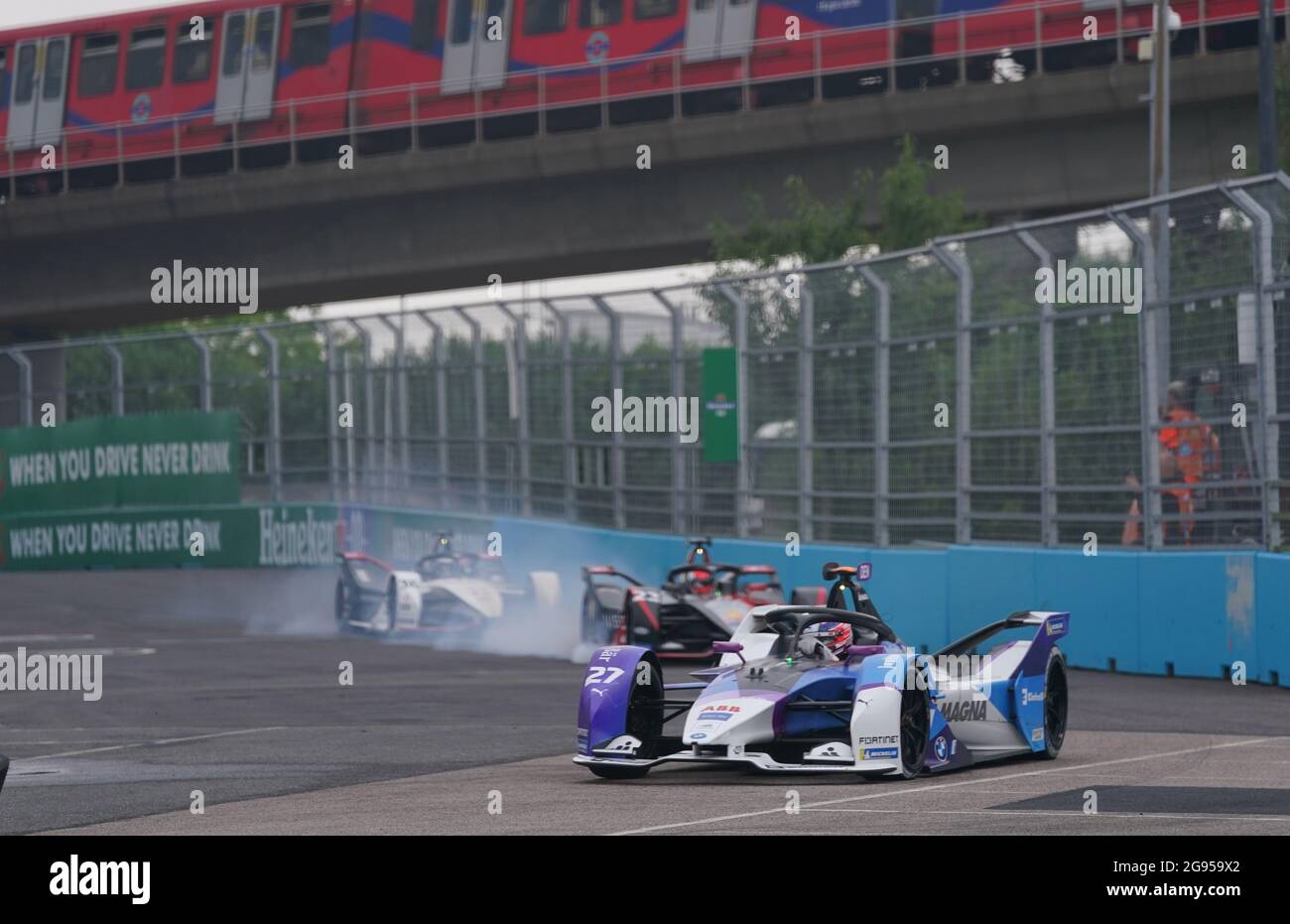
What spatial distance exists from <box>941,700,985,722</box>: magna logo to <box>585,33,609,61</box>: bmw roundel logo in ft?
68.9

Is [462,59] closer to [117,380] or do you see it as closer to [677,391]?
[117,380]

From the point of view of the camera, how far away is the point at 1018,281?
1795cm

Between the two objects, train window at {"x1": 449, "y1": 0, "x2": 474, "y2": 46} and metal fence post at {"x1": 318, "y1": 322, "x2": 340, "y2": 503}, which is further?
train window at {"x1": 449, "y1": 0, "x2": 474, "y2": 46}

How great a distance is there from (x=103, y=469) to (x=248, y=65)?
7.14 metres

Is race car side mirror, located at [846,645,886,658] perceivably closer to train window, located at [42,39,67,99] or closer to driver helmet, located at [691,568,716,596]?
driver helmet, located at [691,568,716,596]

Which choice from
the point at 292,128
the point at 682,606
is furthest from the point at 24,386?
the point at 682,606

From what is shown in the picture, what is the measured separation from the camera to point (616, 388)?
79.9 feet

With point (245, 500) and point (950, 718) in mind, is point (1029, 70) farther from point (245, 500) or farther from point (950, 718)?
point (950, 718)

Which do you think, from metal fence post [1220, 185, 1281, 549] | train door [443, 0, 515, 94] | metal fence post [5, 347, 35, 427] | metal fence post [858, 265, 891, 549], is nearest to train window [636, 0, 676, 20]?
train door [443, 0, 515, 94]

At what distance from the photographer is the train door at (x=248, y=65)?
33.3 meters

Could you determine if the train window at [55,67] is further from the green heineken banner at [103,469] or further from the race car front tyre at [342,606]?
the race car front tyre at [342,606]

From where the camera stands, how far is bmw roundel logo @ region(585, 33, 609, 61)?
3055 cm
